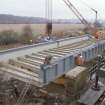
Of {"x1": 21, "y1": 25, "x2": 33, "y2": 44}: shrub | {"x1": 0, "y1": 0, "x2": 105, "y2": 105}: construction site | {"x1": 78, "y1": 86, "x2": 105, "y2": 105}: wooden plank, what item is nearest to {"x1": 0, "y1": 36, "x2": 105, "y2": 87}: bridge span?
{"x1": 0, "y1": 0, "x2": 105, "y2": 105}: construction site

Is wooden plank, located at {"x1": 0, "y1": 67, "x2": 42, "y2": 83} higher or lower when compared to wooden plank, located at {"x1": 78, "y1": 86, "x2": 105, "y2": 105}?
higher

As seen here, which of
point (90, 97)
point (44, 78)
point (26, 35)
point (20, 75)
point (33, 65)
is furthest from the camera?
point (26, 35)

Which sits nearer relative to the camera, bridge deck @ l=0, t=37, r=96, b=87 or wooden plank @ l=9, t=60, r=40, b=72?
bridge deck @ l=0, t=37, r=96, b=87

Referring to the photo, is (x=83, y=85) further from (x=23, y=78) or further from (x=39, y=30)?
(x=39, y=30)

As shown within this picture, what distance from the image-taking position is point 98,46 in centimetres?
1780

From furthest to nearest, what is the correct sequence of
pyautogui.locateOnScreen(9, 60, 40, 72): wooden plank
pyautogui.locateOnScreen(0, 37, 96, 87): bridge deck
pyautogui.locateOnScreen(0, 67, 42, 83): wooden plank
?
1. pyautogui.locateOnScreen(9, 60, 40, 72): wooden plank
2. pyautogui.locateOnScreen(0, 37, 96, 87): bridge deck
3. pyautogui.locateOnScreen(0, 67, 42, 83): wooden plank

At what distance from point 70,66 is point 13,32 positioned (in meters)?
18.9

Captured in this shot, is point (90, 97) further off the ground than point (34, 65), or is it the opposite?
point (34, 65)

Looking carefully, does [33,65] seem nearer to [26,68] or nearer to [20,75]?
[26,68]

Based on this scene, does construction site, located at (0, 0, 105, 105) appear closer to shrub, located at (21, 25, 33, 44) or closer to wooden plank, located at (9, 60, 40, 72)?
wooden plank, located at (9, 60, 40, 72)

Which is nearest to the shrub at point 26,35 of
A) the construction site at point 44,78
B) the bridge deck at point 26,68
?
the construction site at point 44,78

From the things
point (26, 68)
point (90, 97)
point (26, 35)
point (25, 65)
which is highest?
point (26, 35)

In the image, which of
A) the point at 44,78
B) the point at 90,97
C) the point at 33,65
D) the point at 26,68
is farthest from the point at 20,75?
the point at 90,97

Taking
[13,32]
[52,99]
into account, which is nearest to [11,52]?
[52,99]
